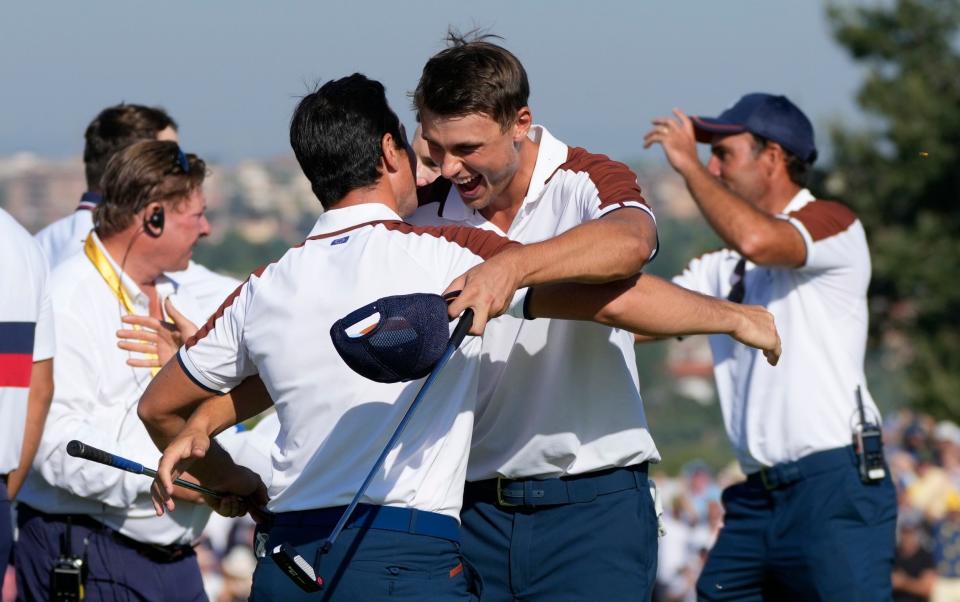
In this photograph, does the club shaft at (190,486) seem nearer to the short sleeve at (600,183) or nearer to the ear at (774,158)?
the short sleeve at (600,183)

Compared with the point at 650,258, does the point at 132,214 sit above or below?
above

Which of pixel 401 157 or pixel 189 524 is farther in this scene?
pixel 189 524

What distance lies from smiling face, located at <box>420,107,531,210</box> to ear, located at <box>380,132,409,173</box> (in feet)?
0.92

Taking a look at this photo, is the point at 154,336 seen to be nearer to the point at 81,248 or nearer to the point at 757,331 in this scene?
the point at 81,248

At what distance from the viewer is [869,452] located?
5949mm

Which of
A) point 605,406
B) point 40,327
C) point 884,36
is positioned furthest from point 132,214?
point 884,36

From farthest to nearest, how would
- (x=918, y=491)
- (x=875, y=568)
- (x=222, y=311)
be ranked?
1. (x=918, y=491)
2. (x=875, y=568)
3. (x=222, y=311)

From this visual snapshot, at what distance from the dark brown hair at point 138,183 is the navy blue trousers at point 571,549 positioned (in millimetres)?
2035

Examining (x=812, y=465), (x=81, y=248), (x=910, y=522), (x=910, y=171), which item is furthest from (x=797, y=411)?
(x=910, y=171)

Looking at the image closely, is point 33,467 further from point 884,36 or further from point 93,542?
point 884,36

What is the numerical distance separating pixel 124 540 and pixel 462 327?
2687 millimetres

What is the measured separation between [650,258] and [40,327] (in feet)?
7.66

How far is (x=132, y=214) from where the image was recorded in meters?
5.48

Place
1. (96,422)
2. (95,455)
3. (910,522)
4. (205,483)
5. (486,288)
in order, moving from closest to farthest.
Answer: (486,288) → (95,455) → (205,483) → (96,422) → (910,522)
